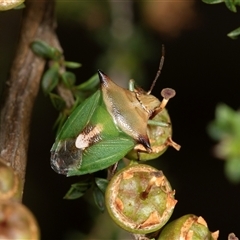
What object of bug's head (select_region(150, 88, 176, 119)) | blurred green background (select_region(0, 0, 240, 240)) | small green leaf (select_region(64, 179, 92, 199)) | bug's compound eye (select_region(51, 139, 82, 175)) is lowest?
blurred green background (select_region(0, 0, 240, 240))

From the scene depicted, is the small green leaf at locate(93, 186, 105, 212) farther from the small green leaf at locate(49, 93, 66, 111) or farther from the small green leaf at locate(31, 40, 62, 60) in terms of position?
the small green leaf at locate(31, 40, 62, 60)

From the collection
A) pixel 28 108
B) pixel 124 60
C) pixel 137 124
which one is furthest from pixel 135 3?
pixel 137 124

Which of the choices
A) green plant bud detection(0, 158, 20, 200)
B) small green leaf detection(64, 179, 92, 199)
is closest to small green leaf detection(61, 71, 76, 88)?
small green leaf detection(64, 179, 92, 199)

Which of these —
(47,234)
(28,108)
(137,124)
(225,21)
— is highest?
(137,124)

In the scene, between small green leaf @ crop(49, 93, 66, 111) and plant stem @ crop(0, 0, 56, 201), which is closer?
plant stem @ crop(0, 0, 56, 201)

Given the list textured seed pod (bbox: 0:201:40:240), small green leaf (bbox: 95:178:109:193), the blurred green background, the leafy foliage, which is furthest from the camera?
the blurred green background

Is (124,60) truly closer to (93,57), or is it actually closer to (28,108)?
(93,57)

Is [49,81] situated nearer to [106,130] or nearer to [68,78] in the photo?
[68,78]

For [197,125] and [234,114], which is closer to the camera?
[234,114]
